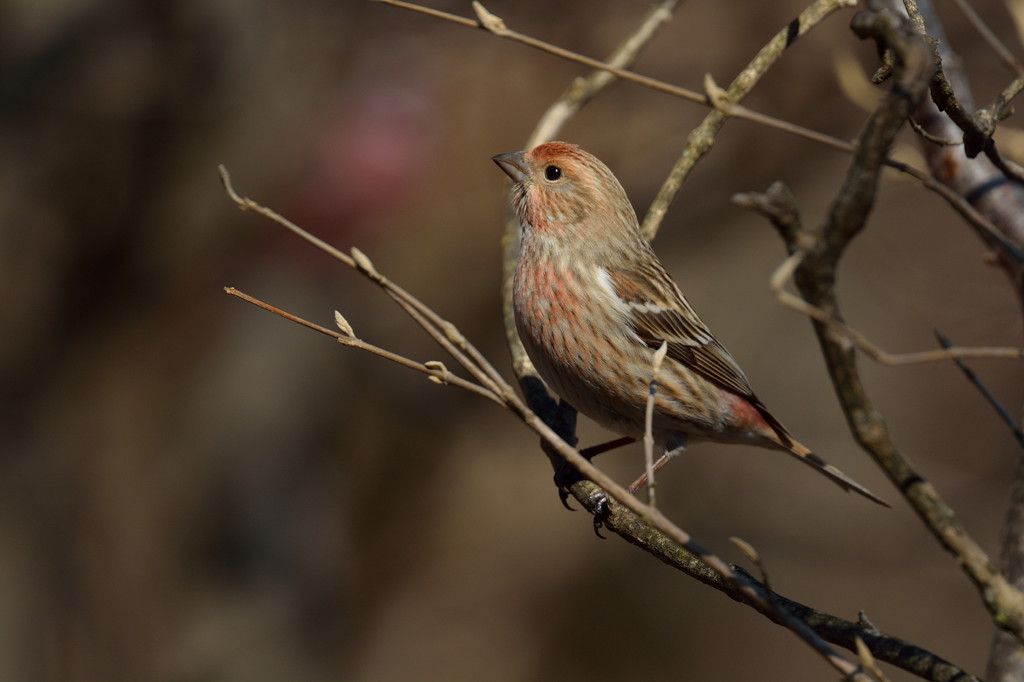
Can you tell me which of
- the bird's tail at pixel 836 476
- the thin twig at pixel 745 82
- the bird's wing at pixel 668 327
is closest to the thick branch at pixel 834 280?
→ the thin twig at pixel 745 82

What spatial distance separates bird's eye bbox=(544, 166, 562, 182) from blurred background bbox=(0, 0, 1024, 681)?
2.52 meters

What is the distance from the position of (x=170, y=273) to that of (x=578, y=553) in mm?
4842

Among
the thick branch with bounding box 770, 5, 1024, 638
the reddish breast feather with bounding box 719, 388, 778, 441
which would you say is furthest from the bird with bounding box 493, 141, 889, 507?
the thick branch with bounding box 770, 5, 1024, 638

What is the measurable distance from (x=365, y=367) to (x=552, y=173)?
408cm

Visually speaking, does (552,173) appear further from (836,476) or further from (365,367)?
(365,367)

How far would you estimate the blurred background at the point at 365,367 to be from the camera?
6738 mm

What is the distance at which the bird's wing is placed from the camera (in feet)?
14.5

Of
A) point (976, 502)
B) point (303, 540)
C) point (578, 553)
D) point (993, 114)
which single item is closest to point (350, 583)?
point (303, 540)

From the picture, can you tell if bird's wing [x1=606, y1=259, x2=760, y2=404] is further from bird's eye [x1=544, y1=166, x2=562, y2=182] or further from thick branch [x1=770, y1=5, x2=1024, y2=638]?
thick branch [x1=770, y1=5, x2=1024, y2=638]

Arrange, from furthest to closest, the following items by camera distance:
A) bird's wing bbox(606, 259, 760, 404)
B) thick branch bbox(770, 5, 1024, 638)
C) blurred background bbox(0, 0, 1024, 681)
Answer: blurred background bbox(0, 0, 1024, 681) < bird's wing bbox(606, 259, 760, 404) < thick branch bbox(770, 5, 1024, 638)

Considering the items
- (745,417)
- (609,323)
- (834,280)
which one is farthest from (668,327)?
(834,280)

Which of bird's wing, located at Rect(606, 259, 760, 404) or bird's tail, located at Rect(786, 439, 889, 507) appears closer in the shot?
bird's tail, located at Rect(786, 439, 889, 507)

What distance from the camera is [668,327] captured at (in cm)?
453

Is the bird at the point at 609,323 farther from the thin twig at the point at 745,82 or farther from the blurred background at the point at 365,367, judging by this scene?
the blurred background at the point at 365,367
